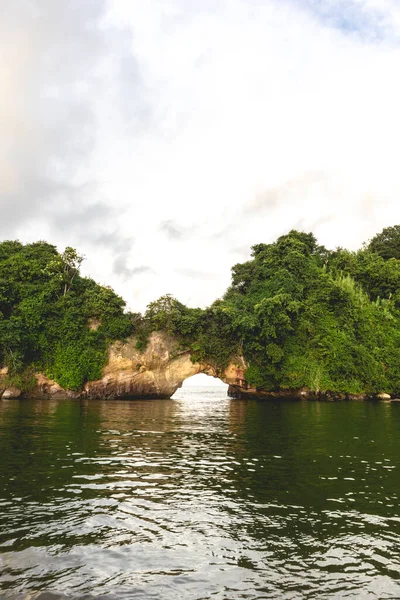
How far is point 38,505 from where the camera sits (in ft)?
25.9

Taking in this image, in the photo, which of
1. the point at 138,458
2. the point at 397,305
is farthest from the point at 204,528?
the point at 397,305

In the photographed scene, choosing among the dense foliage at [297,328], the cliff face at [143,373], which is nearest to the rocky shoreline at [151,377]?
the cliff face at [143,373]

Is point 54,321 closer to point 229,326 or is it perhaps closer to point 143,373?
point 143,373

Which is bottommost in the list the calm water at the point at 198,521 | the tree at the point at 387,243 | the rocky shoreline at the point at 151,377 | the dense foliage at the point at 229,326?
the calm water at the point at 198,521

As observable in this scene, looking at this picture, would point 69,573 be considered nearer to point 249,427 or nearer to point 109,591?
point 109,591

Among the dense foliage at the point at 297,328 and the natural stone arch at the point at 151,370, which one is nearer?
the dense foliage at the point at 297,328

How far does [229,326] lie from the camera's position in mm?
43562

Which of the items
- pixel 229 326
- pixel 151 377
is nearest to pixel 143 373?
pixel 151 377

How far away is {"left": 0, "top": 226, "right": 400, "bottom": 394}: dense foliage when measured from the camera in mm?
42688

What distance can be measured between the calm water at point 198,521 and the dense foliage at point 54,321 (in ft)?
95.4

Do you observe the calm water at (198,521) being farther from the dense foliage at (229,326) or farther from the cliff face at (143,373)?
the cliff face at (143,373)

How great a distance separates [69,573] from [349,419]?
21.8 meters

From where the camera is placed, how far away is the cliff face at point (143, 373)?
144 feet

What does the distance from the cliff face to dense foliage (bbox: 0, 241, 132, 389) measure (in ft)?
3.61
